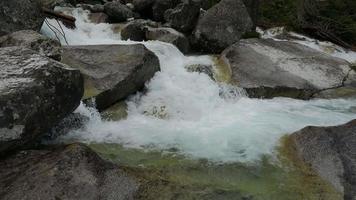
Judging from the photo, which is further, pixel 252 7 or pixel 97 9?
pixel 252 7

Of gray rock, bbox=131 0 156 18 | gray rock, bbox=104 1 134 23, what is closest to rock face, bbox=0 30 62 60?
gray rock, bbox=104 1 134 23

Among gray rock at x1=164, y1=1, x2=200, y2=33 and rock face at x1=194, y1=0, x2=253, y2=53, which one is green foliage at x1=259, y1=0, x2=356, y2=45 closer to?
rock face at x1=194, y1=0, x2=253, y2=53

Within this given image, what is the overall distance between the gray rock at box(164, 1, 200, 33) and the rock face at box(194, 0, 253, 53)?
351mm

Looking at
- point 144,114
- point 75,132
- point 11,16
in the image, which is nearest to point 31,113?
point 75,132

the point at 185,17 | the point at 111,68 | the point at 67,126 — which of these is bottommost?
the point at 185,17

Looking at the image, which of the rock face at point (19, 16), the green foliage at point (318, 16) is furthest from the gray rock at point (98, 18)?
the green foliage at point (318, 16)

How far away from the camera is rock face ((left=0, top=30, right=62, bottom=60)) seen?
831 centimetres

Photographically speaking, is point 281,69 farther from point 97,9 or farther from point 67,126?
point 97,9

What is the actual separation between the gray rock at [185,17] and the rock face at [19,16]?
4555mm

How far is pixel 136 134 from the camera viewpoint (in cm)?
769

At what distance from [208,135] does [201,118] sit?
1.22m

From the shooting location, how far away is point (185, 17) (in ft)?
46.6

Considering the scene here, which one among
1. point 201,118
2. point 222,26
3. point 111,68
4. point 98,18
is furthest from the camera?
point 98,18

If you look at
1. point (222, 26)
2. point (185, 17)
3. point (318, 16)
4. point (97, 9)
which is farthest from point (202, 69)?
point (318, 16)
